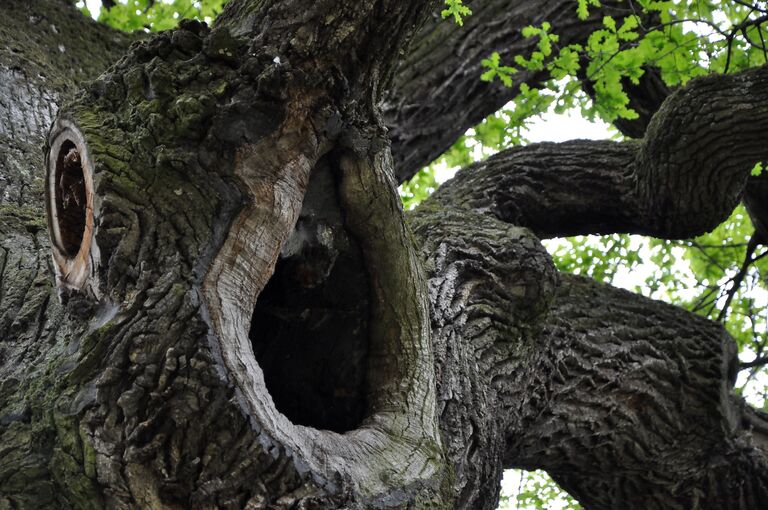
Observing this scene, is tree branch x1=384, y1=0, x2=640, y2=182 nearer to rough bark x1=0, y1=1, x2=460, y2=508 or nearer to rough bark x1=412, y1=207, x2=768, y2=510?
rough bark x1=412, y1=207, x2=768, y2=510

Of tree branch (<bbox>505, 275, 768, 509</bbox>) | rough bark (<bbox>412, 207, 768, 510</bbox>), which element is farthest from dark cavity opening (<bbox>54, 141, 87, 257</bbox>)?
tree branch (<bbox>505, 275, 768, 509</bbox>)

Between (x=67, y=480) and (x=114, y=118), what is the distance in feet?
3.06

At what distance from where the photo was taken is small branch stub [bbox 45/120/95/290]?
216 centimetres

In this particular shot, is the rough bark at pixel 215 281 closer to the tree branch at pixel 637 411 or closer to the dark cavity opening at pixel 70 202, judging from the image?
the dark cavity opening at pixel 70 202

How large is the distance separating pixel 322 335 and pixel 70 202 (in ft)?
2.58

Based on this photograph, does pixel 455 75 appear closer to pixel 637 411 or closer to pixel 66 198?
pixel 637 411

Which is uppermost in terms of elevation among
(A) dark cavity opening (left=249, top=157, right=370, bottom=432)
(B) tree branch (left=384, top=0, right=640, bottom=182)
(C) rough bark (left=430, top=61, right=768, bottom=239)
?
(B) tree branch (left=384, top=0, right=640, bottom=182)

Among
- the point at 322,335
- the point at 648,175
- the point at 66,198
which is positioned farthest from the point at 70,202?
the point at 648,175

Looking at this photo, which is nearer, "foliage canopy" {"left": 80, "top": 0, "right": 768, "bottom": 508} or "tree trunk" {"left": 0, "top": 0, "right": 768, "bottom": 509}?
"tree trunk" {"left": 0, "top": 0, "right": 768, "bottom": 509}

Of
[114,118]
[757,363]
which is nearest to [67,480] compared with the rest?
[114,118]

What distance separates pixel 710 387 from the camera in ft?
11.9

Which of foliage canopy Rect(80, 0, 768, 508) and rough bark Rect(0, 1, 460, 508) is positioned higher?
foliage canopy Rect(80, 0, 768, 508)

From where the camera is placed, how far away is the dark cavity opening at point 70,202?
2.20 meters

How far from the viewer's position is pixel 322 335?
7.94 ft
